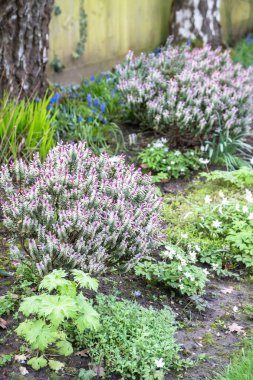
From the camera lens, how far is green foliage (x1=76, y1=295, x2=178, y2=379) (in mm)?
3291

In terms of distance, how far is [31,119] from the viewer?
542 centimetres

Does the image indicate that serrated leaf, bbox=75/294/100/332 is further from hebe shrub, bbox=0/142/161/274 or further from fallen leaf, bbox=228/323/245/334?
fallen leaf, bbox=228/323/245/334

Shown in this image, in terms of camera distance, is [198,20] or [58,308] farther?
[198,20]

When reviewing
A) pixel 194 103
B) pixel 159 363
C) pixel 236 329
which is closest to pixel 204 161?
pixel 194 103

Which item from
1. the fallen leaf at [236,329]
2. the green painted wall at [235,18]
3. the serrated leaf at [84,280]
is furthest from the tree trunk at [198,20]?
the serrated leaf at [84,280]

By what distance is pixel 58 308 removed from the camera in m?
2.96

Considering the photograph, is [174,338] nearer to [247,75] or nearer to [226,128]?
[226,128]

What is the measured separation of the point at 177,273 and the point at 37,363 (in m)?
1.25

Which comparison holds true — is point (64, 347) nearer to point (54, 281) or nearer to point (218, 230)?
point (54, 281)

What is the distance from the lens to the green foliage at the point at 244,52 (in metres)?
10.0

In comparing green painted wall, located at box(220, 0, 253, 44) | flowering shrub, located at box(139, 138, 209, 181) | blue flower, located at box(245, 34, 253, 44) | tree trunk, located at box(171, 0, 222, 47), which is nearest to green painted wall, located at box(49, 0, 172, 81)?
tree trunk, located at box(171, 0, 222, 47)

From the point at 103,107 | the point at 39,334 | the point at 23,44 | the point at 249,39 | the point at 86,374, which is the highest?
the point at 23,44

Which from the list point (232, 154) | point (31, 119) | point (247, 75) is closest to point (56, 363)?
point (31, 119)

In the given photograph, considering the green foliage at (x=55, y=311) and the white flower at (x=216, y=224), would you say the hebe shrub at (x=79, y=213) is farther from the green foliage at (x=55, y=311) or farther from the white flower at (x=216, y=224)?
the white flower at (x=216, y=224)
